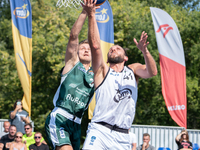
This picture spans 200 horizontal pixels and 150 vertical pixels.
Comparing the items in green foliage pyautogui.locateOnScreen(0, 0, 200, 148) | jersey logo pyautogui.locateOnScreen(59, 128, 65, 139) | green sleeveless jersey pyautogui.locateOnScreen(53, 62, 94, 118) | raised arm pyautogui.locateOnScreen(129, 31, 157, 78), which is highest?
raised arm pyautogui.locateOnScreen(129, 31, 157, 78)

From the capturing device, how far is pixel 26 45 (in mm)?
12516

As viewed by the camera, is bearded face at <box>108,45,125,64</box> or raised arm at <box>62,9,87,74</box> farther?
raised arm at <box>62,9,87,74</box>

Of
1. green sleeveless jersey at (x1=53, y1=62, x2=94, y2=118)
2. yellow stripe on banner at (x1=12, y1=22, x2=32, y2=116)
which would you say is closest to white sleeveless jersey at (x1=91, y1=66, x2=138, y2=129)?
green sleeveless jersey at (x1=53, y1=62, x2=94, y2=118)

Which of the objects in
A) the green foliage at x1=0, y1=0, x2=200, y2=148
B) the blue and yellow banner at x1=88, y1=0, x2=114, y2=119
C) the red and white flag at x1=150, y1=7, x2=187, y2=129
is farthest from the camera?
the green foliage at x1=0, y1=0, x2=200, y2=148

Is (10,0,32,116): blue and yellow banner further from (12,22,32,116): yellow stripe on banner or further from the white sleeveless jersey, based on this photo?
the white sleeveless jersey

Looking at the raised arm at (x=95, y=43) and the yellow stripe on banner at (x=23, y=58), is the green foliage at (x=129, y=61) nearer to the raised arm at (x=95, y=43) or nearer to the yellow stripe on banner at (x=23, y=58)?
the yellow stripe on banner at (x=23, y=58)

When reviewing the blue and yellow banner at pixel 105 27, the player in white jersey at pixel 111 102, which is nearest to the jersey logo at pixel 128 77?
the player in white jersey at pixel 111 102

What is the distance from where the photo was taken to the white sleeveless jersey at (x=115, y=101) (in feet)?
15.0

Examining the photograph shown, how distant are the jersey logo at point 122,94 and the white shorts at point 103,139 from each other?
17.0 inches

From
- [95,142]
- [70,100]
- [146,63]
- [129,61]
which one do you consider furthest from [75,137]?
[129,61]

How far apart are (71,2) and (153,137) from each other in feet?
23.3

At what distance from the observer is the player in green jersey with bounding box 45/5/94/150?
529 cm

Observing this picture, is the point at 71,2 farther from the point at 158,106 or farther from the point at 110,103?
the point at 158,106

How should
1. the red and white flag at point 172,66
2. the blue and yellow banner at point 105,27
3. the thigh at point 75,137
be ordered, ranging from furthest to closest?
the blue and yellow banner at point 105,27, the red and white flag at point 172,66, the thigh at point 75,137
